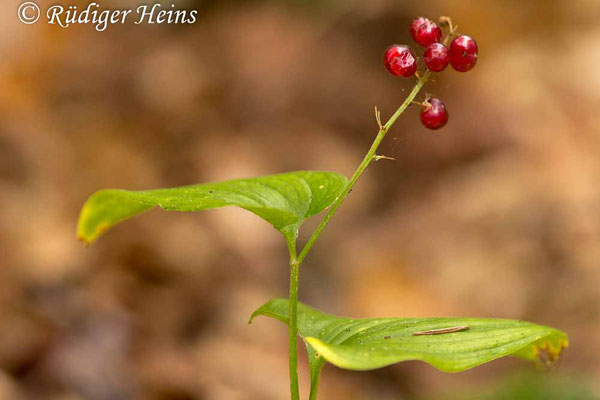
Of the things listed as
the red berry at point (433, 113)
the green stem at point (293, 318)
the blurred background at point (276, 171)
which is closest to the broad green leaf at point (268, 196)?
the green stem at point (293, 318)

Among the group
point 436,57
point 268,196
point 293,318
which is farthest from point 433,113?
point 293,318

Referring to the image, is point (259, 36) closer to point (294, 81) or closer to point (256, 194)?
point (294, 81)

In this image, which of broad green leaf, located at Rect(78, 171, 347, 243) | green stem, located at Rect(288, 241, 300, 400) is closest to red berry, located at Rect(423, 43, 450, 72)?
broad green leaf, located at Rect(78, 171, 347, 243)

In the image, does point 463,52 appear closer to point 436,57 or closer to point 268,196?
point 436,57

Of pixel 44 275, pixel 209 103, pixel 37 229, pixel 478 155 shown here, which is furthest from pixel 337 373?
pixel 209 103

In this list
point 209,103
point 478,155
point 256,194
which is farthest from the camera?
point 209,103

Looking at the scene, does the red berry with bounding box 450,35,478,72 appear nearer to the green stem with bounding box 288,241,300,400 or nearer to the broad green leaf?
the broad green leaf

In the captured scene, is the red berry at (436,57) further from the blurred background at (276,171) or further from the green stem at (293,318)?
the blurred background at (276,171)
